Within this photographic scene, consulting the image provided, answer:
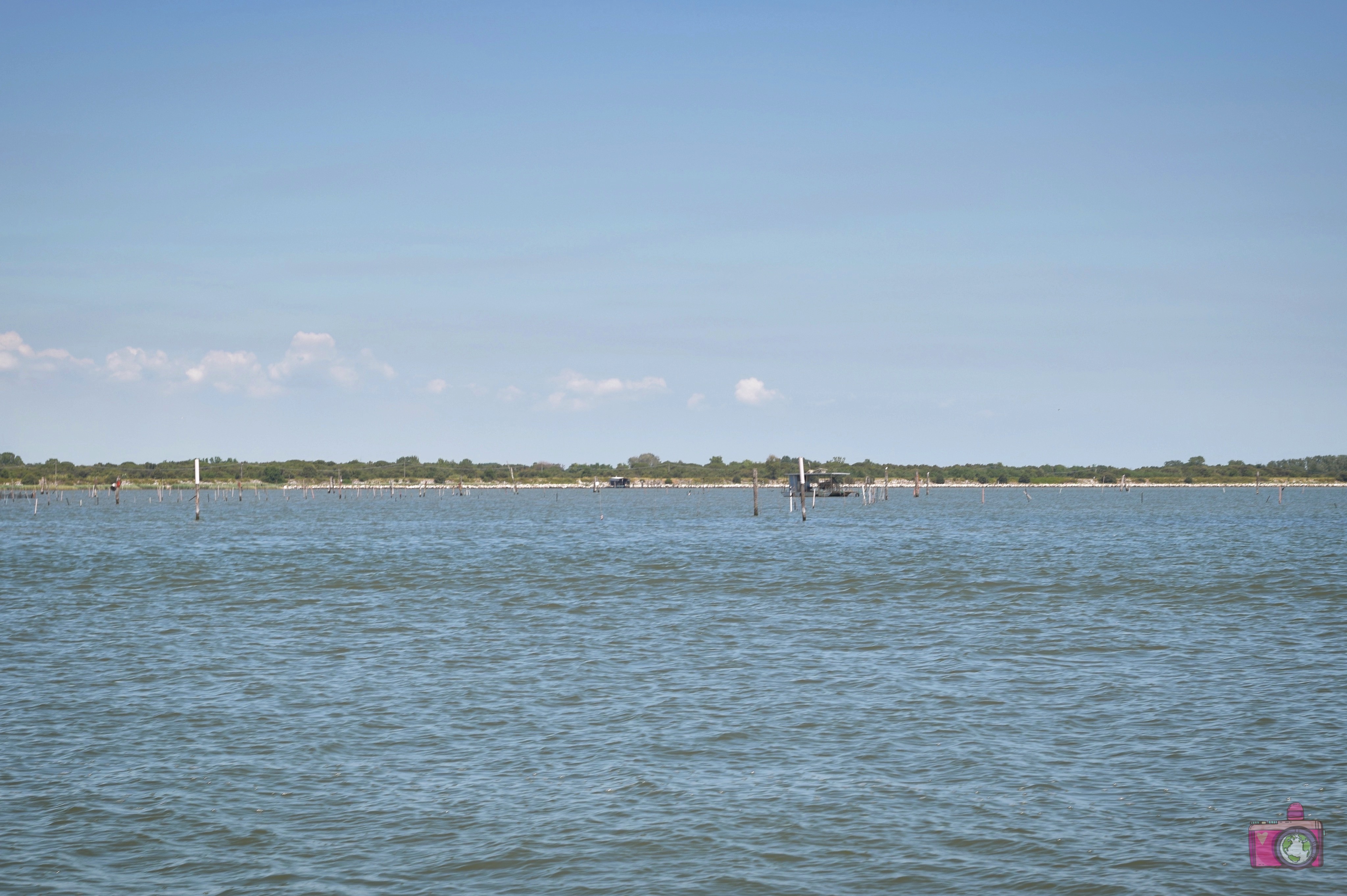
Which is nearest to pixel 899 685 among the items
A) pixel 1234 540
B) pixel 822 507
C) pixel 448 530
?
pixel 1234 540

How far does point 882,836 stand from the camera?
1344 cm

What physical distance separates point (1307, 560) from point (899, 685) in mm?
44680
